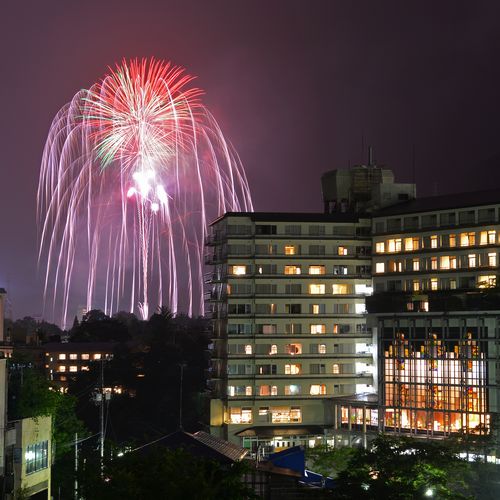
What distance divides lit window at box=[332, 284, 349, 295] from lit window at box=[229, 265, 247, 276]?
9416 millimetres

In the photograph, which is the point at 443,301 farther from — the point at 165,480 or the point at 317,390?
the point at 165,480

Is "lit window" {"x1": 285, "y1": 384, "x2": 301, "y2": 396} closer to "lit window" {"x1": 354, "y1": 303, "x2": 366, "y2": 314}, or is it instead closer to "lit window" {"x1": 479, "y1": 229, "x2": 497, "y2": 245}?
"lit window" {"x1": 354, "y1": 303, "x2": 366, "y2": 314}

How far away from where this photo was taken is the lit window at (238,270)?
305 feet

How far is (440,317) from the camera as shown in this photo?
7794 cm

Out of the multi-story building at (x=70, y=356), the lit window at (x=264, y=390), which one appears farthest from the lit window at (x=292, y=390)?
the multi-story building at (x=70, y=356)

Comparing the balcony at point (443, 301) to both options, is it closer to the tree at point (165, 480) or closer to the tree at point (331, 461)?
the tree at point (331, 461)

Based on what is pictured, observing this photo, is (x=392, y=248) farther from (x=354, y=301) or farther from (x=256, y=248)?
(x=256, y=248)

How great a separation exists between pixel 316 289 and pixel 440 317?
62.7 ft

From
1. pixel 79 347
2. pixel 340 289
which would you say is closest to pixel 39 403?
pixel 340 289

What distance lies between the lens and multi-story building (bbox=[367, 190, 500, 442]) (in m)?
75.6

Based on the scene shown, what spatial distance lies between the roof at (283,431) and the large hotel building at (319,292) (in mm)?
109

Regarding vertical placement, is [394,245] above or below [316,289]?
above

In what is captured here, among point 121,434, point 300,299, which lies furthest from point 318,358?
point 121,434

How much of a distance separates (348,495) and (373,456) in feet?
15.9
